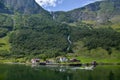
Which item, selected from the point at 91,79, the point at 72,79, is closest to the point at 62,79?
the point at 72,79

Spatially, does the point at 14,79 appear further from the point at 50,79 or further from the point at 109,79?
the point at 109,79

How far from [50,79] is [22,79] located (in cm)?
1306

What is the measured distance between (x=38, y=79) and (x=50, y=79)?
18.3 ft

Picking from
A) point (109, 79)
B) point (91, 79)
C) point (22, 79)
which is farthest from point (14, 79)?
point (109, 79)

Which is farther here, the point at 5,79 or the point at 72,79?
the point at 72,79

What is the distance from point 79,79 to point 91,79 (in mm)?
5583

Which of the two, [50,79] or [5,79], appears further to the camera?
[50,79]

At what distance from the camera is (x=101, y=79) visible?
124 metres

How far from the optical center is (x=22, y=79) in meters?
121

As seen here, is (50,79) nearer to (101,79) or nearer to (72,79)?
(72,79)

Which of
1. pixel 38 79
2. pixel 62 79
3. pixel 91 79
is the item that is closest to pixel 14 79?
pixel 38 79

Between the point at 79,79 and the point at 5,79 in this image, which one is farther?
the point at 79,79

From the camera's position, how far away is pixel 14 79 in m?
120

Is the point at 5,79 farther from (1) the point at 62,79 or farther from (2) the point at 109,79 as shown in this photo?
(2) the point at 109,79
